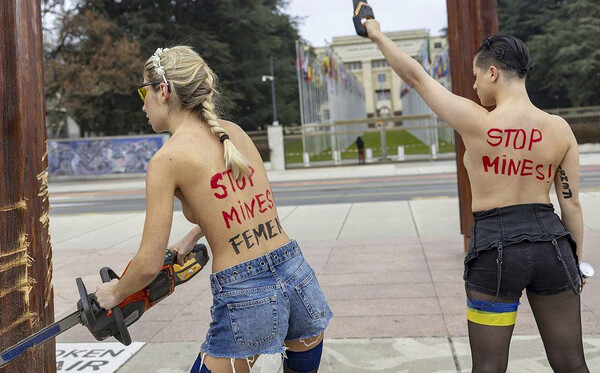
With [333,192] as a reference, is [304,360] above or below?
above

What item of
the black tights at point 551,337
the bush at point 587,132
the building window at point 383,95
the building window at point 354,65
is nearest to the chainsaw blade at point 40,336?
the black tights at point 551,337

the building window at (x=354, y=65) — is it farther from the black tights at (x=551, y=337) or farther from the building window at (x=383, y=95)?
the black tights at (x=551, y=337)

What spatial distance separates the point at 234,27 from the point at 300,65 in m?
11.7

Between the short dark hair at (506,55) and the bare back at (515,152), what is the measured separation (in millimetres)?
164

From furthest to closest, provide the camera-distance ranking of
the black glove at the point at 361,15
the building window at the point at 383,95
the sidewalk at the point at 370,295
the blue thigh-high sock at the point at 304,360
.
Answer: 1. the building window at the point at 383,95
2. the sidewalk at the point at 370,295
3. the black glove at the point at 361,15
4. the blue thigh-high sock at the point at 304,360

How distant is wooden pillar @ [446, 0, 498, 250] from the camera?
19.7ft

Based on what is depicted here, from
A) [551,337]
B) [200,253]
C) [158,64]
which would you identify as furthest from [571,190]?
[158,64]

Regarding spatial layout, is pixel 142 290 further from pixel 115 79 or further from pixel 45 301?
pixel 115 79

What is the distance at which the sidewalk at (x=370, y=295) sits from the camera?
13.0ft

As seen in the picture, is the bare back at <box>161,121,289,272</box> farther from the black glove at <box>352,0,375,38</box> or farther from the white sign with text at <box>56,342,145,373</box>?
the white sign with text at <box>56,342,145,373</box>

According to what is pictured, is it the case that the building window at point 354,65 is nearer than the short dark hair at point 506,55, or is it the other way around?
the short dark hair at point 506,55

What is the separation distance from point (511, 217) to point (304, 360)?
980 millimetres

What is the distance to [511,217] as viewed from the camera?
2.39 metres

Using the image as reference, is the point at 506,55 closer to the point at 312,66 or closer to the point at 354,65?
the point at 312,66
